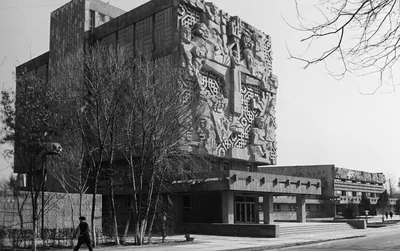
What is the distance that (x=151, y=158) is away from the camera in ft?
86.4

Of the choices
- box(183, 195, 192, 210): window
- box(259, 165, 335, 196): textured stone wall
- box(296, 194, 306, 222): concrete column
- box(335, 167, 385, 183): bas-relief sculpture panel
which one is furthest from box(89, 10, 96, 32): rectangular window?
box(335, 167, 385, 183): bas-relief sculpture panel

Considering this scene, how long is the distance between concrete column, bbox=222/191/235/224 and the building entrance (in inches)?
244

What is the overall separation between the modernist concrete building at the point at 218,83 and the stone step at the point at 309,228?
433cm

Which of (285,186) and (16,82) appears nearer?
(16,82)

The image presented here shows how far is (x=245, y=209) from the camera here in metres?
46.3

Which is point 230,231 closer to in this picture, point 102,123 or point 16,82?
point 102,123

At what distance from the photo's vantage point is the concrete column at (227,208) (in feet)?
126

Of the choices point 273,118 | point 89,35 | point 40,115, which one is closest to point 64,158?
point 40,115

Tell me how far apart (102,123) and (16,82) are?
573cm

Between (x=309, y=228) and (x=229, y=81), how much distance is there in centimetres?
1688

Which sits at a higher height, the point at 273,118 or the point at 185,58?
the point at 185,58

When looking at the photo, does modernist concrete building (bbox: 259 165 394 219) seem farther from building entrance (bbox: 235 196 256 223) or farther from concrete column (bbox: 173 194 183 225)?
concrete column (bbox: 173 194 183 225)

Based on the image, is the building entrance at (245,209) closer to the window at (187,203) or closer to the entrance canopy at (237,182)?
the entrance canopy at (237,182)

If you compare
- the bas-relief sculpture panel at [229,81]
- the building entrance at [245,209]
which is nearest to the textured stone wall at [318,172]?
the bas-relief sculpture panel at [229,81]
